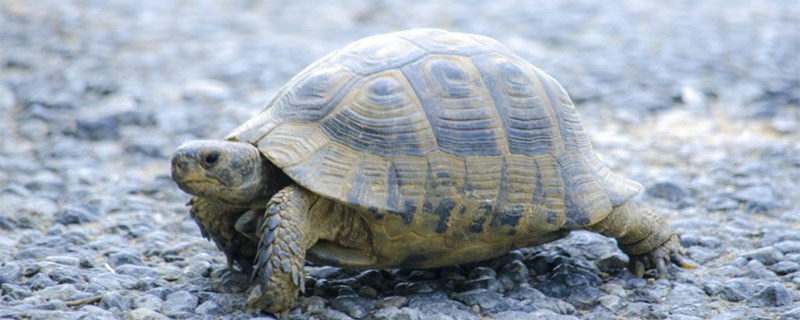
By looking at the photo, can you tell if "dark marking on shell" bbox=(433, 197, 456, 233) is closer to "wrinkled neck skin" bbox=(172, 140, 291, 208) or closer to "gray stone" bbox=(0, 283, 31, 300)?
"wrinkled neck skin" bbox=(172, 140, 291, 208)

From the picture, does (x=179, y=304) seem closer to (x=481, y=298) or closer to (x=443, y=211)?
(x=443, y=211)

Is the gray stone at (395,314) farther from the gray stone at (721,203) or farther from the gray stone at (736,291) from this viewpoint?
the gray stone at (721,203)

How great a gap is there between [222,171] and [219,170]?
0.01 m

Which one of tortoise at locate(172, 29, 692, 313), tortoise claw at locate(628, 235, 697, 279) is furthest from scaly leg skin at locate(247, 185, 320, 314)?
tortoise claw at locate(628, 235, 697, 279)

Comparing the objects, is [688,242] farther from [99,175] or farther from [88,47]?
[88,47]

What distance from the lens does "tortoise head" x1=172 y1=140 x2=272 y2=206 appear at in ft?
12.5

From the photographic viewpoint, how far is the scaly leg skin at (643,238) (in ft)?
14.3

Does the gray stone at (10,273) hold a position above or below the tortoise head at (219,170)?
below

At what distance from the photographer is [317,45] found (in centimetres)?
988

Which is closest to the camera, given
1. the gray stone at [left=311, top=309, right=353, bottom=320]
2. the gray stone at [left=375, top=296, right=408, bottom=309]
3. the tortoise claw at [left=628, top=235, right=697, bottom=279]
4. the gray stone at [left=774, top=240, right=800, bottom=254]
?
the gray stone at [left=311, top=309, right=353, bottom=320]

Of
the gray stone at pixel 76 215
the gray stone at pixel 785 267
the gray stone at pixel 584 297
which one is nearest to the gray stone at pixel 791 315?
the gray stone at pixel 785 267

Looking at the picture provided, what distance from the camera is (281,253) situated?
3.68 meters

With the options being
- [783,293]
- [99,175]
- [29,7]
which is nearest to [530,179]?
[783,293]

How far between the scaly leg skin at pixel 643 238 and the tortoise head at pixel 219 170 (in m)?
1.54
